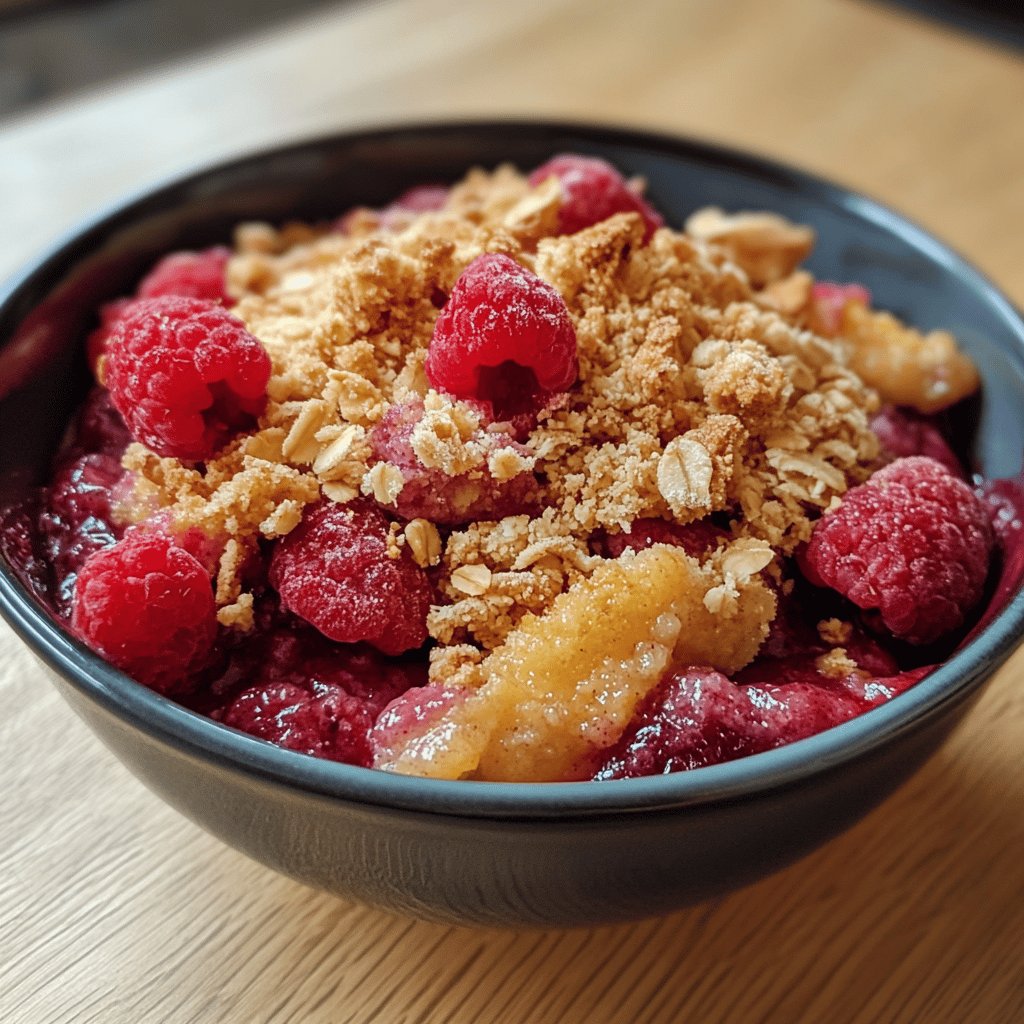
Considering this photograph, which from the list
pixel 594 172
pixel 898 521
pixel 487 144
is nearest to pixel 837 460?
pixel 898 521

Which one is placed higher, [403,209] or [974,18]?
[974,18]

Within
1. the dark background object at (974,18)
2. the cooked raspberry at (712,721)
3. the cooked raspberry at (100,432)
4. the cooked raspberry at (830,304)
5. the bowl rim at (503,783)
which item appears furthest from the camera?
the dark background object at (974,18)

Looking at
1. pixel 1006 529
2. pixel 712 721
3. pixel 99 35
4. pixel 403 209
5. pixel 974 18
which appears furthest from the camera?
pixel 99 35

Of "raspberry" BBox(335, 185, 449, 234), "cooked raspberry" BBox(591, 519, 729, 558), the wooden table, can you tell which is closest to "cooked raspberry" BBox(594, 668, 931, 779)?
"cooked raspberry" BBox(591, 519, 729, 558)

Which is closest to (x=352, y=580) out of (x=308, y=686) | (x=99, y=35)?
(x=308, y=686)

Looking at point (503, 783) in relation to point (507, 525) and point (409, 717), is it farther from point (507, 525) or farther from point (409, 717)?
point (507, 525)

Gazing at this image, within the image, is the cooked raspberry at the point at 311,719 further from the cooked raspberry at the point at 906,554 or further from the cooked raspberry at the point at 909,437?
the cooked raspberry at the point at 909,437

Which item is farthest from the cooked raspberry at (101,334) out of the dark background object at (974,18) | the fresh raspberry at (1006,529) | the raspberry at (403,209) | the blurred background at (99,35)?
the dark background object at (974,18)

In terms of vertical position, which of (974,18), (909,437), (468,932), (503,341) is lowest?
(468,932)
